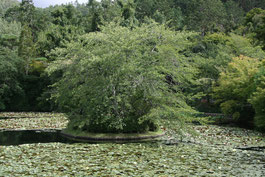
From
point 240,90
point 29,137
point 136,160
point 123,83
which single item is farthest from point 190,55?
point 136,160

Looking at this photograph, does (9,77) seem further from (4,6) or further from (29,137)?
(4,6)

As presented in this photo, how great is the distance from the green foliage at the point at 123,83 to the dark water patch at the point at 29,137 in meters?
1.25

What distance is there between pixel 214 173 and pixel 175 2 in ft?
204

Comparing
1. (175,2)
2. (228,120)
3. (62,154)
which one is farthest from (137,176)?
(175,2)

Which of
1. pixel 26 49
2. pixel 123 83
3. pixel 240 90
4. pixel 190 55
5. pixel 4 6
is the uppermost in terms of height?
pixel 4 6

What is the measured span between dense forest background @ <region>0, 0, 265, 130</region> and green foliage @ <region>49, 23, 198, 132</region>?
889 mm

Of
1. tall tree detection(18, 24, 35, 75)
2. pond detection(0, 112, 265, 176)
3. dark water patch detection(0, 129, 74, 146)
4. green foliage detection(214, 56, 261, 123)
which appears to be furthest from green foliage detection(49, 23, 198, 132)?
tall tree detection(18, 24, 35, 75)

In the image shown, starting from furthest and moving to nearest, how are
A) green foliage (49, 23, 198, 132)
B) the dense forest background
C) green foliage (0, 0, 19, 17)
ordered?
green foliage (0, 0, 19, 17) → the dense forest background → green foliage (49, 23, 198, 132)

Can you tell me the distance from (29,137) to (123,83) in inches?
234

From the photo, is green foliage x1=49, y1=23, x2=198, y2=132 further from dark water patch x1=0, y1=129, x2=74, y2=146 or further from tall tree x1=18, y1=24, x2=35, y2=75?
tall tree x1=18, y1=24, x2=35, y2=75

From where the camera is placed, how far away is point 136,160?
462 inches

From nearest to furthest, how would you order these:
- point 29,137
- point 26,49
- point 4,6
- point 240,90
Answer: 1. point 29,137
2. point 240,90
3. point 26,49
4. point 4,6

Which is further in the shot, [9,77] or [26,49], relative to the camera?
[26,49]

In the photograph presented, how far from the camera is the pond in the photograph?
9984 mm
